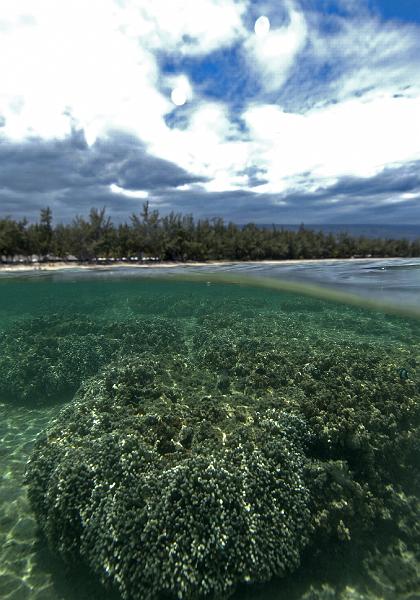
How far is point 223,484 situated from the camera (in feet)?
22.7

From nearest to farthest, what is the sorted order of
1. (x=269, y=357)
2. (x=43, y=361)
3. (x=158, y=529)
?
(x=158, y=529) → (x=269, y=357) → (x=43, y=361)

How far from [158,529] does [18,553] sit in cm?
390

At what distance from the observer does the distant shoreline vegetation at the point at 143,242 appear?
65.9 m

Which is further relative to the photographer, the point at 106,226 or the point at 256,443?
the point at 106,226

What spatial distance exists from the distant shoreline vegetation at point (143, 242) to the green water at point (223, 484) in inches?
2298

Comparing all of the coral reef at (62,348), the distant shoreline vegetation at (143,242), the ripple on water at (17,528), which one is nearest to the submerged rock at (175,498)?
the ripple on water at (17,528)

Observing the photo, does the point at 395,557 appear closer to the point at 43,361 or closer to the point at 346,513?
the point at 346,513

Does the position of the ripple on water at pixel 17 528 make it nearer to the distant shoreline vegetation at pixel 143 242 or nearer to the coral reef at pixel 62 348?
the coral reef at pixel 62 348

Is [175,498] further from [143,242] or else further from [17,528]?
[143,242]

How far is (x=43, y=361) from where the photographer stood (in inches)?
653

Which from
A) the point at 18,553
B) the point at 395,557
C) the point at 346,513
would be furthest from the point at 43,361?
the point at 395,557

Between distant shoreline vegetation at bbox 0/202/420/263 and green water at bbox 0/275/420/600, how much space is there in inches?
2298

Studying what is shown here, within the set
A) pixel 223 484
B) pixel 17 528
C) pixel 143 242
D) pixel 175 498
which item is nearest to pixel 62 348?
pixel 17 528

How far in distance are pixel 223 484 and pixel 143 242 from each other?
66.7 metres
